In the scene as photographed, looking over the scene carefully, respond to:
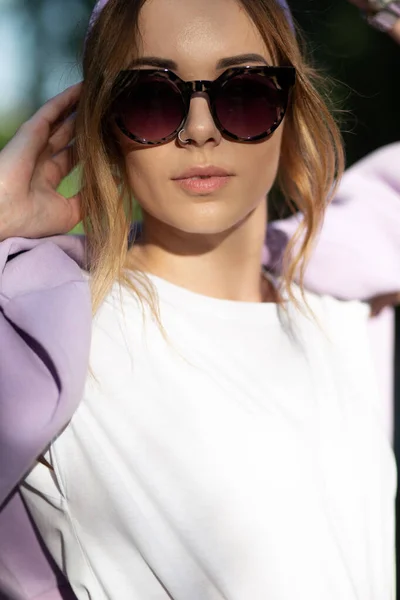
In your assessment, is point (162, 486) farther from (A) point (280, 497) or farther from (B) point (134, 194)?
(B) point (134, 194)

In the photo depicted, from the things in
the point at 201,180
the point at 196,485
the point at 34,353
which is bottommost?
the point at 196,485

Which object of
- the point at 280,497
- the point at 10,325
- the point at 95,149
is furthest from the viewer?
the point at 95,149

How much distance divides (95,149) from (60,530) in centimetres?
74

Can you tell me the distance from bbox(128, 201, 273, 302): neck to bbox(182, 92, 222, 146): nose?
259mm

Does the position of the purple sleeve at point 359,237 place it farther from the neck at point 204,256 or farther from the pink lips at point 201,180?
the pink lips at point 201,180

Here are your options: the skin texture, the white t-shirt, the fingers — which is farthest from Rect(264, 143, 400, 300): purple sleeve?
the fingers

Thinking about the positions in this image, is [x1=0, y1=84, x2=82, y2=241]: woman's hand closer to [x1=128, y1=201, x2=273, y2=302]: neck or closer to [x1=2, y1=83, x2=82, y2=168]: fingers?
[x1=2, y1=83, x2=82, y2=168]: fingers

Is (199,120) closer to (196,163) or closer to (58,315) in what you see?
(196,163)

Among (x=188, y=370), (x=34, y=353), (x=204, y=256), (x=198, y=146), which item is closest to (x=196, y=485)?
(x=188, y=370)

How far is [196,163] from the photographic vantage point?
1.67 meters

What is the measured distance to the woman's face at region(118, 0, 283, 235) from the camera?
1648 millimetres

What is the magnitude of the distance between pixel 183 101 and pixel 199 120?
5cm

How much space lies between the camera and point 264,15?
1747 mm

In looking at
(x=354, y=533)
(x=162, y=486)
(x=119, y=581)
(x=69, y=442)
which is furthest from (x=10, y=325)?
(x=354, y=533)
